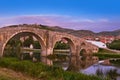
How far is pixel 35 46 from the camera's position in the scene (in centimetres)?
8638

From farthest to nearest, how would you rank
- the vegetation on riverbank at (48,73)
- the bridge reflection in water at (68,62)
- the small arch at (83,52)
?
the small arch at (83,52) < the bridge reflection in water at (68,62) < the vegetation on riverbank at (48,73)

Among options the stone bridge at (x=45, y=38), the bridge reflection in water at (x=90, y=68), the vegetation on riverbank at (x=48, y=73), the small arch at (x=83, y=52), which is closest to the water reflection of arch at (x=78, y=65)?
the bridge reflection in water at (x=90, y=68)

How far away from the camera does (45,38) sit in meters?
59.6

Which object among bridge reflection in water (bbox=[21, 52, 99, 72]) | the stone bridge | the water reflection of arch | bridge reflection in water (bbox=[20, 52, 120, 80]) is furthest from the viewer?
the stone bridge

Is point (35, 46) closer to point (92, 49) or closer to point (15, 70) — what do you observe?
point (92, 49)

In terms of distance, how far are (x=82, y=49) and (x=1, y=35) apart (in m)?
25.5

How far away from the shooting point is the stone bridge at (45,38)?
5194cm

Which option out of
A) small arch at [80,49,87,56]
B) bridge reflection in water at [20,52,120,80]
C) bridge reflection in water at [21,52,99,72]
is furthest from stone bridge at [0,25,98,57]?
bridge reflection in water at [20,52,120,80]

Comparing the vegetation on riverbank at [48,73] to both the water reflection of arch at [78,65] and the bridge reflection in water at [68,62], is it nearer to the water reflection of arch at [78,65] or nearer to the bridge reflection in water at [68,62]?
the bridge reflection in water at [68,62]

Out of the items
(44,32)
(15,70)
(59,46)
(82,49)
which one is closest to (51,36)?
(44,32)

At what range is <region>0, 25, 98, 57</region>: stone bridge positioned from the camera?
51.9 metres

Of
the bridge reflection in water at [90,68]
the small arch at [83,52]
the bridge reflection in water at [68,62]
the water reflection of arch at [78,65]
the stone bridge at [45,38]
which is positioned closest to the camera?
the bridge reflection in water at [90,68]

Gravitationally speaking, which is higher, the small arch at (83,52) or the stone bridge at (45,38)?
the stone bridge at (45,38)

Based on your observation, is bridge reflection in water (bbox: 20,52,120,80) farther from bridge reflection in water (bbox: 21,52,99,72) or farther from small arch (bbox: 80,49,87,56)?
small arch (bbox: 80,49,87,56)
